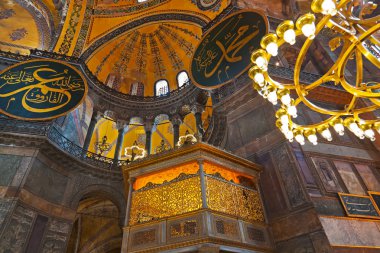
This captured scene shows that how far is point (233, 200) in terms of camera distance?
4605mm

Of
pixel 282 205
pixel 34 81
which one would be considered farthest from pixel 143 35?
pixel 282 205

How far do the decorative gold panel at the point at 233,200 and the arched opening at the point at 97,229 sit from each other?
21.6ft

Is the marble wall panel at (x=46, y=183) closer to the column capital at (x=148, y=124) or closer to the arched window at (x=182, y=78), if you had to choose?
the column capital at (x=148, y=124)

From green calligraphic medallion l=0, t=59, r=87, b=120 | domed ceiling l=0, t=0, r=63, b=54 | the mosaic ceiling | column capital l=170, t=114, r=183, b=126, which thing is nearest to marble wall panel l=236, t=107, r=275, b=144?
column capital l=170, t=114, r=183, b=126

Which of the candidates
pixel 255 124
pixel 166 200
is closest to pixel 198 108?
pixel 255 124

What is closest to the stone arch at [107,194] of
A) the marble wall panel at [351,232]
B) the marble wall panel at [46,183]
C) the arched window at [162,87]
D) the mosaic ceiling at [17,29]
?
the marble wall panel at [46,183]

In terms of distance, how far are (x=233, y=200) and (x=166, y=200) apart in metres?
1.28

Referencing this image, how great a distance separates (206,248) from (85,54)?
34.4ft

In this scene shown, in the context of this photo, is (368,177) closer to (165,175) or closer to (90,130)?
Result: (165,175)

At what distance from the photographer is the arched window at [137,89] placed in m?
12.7

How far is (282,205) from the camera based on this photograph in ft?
15.4

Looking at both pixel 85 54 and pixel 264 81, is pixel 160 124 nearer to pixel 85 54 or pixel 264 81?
pixel 85 54

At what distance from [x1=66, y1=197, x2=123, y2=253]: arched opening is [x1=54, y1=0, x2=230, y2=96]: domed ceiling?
229 inches

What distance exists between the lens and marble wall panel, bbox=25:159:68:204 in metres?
6.79
